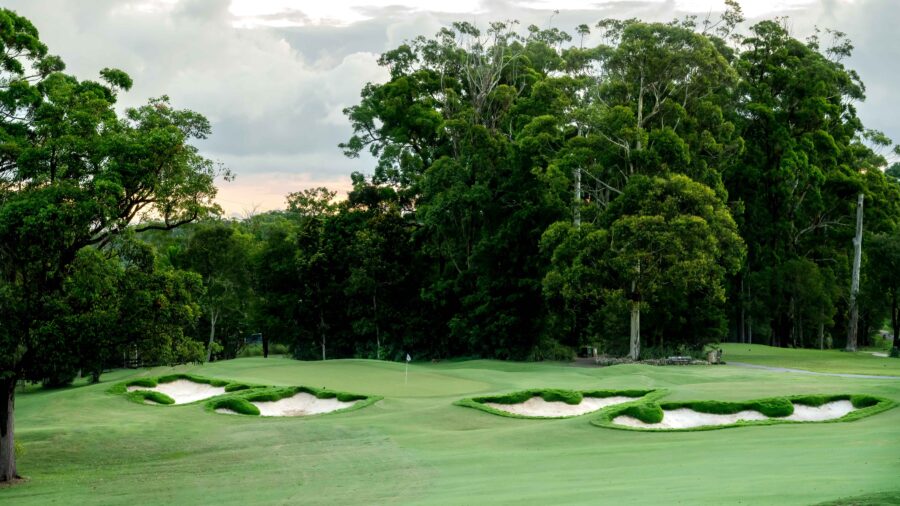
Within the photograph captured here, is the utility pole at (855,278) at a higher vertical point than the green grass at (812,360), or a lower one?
higher

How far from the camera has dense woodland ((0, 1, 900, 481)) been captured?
23.6 m

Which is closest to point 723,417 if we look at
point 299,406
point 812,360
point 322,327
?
point 299,406

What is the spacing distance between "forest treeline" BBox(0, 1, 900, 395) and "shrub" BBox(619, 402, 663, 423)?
13751 mm

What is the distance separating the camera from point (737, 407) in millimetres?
28109

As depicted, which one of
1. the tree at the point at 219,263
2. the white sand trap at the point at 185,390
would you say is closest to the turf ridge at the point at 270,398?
the white sand trap at the point at 185,390

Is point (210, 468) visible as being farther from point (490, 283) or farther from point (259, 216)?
point (259, 216)

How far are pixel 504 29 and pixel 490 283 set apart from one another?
24649 mm

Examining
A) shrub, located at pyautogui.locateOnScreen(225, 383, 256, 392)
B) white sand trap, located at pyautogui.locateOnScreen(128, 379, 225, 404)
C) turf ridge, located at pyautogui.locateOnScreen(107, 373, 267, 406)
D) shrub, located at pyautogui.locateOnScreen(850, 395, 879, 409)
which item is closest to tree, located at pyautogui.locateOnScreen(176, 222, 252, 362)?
turf ridge, located at pyautogui.locateOnScreen(107, 373, 267, 406)

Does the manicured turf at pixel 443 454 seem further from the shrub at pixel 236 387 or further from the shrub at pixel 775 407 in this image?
the shrub at pixel 236 387

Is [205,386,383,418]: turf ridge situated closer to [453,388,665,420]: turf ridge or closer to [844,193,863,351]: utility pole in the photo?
[453,388,665,420]: turf ridge

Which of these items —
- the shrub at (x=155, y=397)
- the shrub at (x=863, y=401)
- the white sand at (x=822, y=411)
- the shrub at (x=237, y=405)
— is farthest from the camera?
the shrub at (x=155, y=397)

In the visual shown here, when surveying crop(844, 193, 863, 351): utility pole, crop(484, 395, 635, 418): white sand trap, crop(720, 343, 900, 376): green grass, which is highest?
crop(844, 193, 863, 351): utility pole

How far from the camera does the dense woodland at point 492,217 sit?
928 inches

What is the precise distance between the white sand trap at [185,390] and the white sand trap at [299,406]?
4.47m
